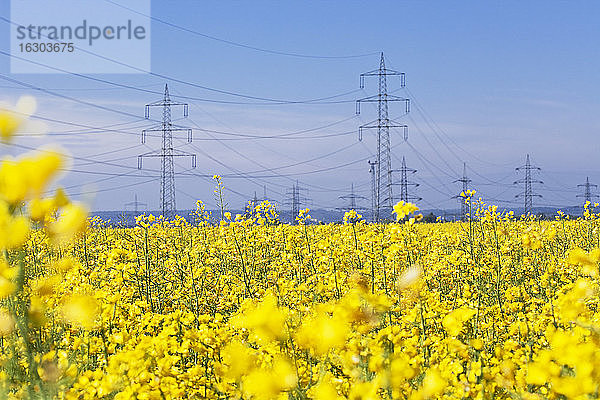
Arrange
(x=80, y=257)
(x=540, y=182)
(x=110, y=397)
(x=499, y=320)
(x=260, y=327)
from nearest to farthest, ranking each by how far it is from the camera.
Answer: (x=260, y=327) → (x=110, y=397) → (x=499, y=320) → (x=80, y=257) → (x=540, y=182)

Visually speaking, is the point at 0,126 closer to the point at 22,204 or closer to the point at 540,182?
the point at 22,204

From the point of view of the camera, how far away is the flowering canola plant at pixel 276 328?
0.91m

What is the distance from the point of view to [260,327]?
931 millimetres

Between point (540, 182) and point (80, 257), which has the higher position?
point (540, 182)

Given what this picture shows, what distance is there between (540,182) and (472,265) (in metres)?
35.2

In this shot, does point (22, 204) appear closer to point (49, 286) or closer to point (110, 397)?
point (49, 286)

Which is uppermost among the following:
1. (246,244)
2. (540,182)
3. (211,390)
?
(540,182)

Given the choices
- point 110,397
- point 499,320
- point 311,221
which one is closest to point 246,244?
point 311,221

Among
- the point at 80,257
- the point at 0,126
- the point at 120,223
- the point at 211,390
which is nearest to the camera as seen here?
the point at 0,126

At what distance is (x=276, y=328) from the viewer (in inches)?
36.5

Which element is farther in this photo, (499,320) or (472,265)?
(472,265)

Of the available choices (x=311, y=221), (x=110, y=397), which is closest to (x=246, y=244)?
(x=311, y=221)

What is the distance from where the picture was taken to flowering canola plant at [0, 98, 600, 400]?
0.91m

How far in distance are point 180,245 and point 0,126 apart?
757cm
